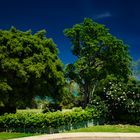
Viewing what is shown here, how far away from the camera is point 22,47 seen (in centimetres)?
3559

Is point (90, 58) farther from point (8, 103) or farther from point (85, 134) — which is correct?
point (85, 134)

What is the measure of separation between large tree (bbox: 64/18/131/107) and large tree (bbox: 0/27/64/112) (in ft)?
56.0

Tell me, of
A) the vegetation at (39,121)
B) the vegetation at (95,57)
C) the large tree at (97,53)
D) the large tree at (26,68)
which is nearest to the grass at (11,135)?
the vegetation at (39,121)

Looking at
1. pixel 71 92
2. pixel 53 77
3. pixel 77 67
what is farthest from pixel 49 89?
pixel 71 92

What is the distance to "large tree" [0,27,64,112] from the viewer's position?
112ft

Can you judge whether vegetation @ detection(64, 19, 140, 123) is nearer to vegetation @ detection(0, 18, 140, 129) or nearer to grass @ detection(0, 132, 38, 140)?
vegetation @ detection(0, 18, 140, 129)

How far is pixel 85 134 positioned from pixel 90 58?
3228cm

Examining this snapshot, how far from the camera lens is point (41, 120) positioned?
91.6ft

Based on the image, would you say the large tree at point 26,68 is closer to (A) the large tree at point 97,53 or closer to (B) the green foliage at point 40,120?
(B) the green foliage at point 40,120

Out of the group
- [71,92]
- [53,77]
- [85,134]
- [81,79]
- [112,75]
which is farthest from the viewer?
[71,92]

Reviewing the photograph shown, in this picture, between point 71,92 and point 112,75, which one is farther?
point 71,92

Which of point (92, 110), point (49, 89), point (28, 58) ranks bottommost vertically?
point (92, 110)

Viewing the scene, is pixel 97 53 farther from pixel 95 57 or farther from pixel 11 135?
pixel 11 135

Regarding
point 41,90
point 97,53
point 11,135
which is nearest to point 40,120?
point 11,135
